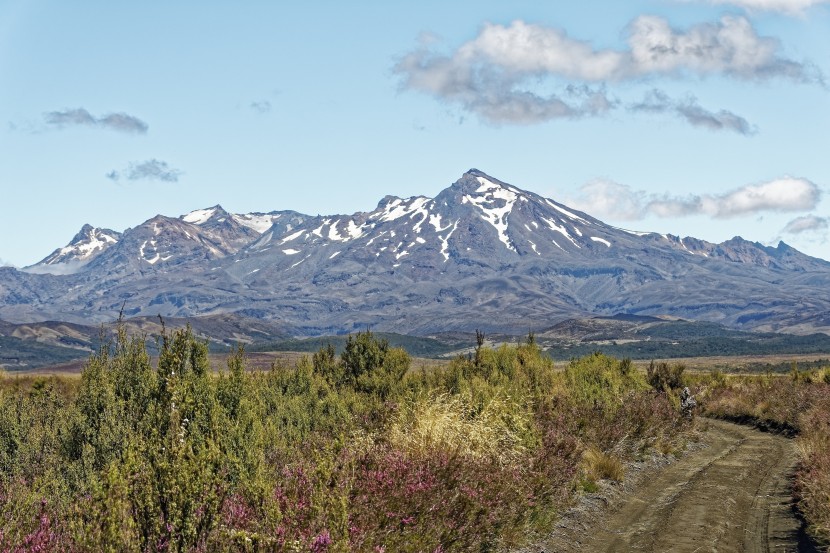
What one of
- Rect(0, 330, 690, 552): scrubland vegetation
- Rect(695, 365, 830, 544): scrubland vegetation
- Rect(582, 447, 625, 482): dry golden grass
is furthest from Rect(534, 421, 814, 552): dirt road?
Rect(0, 330, 690, 552): scrubland vegetation

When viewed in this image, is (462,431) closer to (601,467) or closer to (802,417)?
(601,467)

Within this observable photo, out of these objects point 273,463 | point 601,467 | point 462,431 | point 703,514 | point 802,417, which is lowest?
point 703,514

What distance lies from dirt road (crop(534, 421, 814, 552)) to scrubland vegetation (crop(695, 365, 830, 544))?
501 millimetres

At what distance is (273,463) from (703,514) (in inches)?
361

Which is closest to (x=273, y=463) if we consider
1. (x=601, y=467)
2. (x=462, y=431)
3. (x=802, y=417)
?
(x=462, y=431)

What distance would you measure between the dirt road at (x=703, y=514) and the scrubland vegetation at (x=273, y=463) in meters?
1.05

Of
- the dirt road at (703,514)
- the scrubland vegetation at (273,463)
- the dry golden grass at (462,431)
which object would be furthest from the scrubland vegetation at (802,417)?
the dry golden grass at (462,431)

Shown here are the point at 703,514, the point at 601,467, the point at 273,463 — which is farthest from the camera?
the point at 601,467

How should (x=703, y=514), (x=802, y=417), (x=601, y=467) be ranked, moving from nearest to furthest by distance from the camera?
(x=703, y=514)
(x=601, y=467)
(x=802, y=417)

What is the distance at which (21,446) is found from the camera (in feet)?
52.2

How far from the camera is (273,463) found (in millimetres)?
16188

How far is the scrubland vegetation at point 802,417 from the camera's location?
17609 mm

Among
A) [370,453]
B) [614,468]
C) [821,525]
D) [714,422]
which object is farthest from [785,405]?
[370,453]

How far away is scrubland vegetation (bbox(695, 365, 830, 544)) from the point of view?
17.6m
